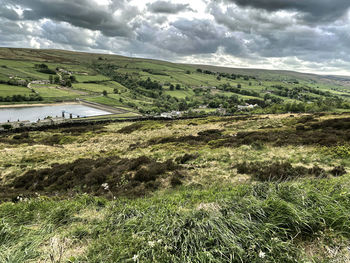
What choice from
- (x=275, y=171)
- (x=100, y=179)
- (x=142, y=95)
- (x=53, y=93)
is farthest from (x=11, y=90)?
(x=275, y=171)

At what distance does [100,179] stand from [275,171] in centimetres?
1098

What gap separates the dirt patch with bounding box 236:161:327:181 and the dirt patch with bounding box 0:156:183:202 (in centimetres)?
396

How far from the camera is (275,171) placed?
948cm

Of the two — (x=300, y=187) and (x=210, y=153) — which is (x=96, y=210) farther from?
(x=210, y=153)

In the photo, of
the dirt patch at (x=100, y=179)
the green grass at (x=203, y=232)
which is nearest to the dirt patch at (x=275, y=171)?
the dirt patch at (x=100, y=179)

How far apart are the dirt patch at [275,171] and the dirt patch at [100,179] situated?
13.0ft

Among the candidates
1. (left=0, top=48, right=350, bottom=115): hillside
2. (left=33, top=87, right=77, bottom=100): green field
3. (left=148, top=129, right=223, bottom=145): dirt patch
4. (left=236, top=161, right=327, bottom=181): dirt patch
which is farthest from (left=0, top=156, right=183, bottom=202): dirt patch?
(left=33, top=87, right=77, bottom=100): green field

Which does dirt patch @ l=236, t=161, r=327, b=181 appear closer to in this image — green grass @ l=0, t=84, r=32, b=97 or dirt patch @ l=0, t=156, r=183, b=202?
dirt patch @ l=0, t=156, r=183, b=202

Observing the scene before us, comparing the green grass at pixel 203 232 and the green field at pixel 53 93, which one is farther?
the green field at pixel 53 93

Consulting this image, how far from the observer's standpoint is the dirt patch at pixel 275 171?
28.6 feet

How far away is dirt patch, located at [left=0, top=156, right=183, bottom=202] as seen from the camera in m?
10.1

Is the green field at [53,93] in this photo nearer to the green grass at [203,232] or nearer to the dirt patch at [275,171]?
the dirt patch at [275,171]

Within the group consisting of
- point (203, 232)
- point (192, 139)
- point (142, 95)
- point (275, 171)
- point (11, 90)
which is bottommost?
point (142, 95)

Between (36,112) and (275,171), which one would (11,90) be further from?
(275,171)
